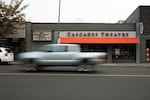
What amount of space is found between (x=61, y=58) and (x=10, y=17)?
16.9 meters

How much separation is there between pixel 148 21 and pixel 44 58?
18.4 meters

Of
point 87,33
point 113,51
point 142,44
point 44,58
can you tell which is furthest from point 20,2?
point 44,58

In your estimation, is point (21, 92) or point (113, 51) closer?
point (21, 92)

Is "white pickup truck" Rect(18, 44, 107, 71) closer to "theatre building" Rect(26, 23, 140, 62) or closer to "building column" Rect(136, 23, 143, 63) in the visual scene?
"theatre building" Rect(26, 23, 140, 62)

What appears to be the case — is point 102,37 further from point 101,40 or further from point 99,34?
point 101,40

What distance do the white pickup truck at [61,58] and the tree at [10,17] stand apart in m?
14.3

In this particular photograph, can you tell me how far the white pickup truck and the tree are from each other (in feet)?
46.9

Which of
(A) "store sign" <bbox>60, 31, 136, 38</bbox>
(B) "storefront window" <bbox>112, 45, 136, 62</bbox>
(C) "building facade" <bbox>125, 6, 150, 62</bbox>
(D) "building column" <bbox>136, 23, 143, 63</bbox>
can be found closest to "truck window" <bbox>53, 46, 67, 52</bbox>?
(A) "store sign" <bbox>60, 31, 136, 38</bbox>

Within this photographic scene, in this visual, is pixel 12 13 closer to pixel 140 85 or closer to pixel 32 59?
pixel 32 59

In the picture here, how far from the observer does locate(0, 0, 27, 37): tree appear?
2791 centimetres

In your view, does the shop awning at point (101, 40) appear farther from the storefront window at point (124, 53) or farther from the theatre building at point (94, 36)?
the storefront window at point (124, 53)

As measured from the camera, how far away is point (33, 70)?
14781mm

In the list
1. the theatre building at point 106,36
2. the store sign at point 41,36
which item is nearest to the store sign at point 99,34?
the theatre building at point 106,36

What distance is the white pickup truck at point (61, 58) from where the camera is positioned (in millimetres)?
14281
